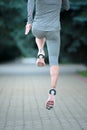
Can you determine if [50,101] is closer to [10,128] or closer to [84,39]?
[10,128]

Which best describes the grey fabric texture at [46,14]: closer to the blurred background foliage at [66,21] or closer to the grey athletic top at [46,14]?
the grey athletic top at [46,14]

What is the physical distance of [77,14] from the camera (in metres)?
28.4

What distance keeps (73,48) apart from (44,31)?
78.2ft

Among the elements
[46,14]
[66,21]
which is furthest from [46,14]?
[66,21]

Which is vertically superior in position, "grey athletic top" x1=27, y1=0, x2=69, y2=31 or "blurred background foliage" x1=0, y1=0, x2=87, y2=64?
"grey athletic top" x1=27, y1=0, x2=69, y2=31

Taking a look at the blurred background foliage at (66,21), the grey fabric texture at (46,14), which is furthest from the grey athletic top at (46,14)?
the blurred background foliage at (66,21)

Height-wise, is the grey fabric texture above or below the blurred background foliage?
above

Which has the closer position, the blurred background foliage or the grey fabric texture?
the grey fabric texture

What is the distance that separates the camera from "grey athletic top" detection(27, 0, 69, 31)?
7078 millimetres

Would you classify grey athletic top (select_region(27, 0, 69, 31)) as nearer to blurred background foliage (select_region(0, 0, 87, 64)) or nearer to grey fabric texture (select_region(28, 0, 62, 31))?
grey fabric texture (select_region(28, 0, 62, 31))

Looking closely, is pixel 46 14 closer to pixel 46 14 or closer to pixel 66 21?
pixel 46 14

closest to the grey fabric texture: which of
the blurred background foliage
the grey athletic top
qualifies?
the grey athletic top

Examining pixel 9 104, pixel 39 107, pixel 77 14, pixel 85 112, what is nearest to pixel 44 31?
pixel 85 112

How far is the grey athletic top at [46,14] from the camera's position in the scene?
7078 millimetres
